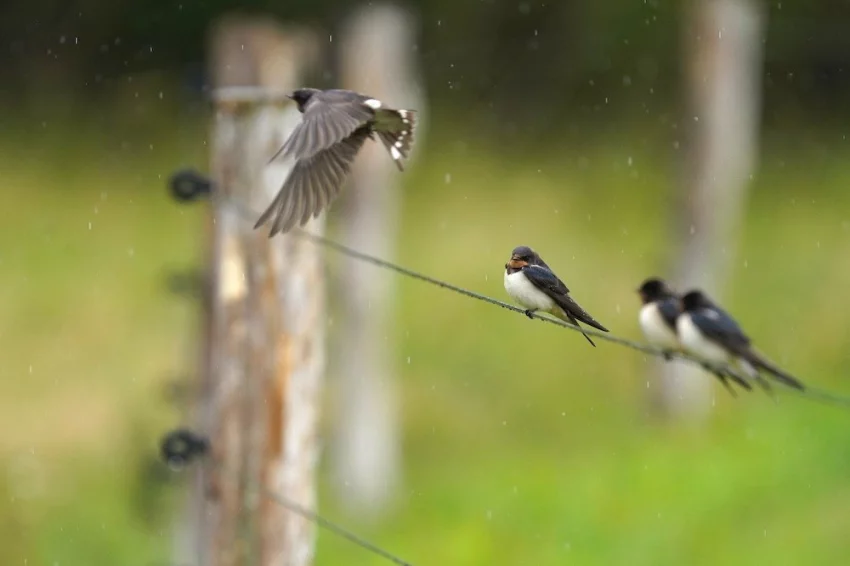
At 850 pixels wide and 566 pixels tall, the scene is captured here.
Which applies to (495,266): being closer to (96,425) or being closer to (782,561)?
(96,425)

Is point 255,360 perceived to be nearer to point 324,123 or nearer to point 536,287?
point 324,123

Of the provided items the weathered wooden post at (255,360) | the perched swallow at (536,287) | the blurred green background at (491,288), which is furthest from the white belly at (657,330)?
the blurred green background at (491,288)

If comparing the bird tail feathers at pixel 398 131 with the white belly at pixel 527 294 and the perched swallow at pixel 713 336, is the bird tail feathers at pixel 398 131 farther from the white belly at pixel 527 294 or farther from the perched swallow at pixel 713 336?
the perched swallow at pixel 713 336

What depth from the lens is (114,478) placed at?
26.1ft

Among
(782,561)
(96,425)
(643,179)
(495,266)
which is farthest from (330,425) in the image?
(643,179)

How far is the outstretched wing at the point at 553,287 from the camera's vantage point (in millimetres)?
3260

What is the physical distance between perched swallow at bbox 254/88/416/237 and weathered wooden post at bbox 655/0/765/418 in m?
5.07

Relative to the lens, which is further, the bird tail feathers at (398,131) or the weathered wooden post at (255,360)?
the bird tail feathers at (398,131)

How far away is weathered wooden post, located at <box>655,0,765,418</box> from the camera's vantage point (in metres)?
9.03

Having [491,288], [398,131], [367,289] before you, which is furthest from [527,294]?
[491,288]

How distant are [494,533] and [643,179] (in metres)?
6.33

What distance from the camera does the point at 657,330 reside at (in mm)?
4129

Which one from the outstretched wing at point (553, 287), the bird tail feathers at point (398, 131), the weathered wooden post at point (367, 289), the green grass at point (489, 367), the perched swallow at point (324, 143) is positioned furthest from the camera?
the weathered wooden post at point (367, 289)

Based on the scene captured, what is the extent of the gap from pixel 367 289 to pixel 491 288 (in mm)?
2341
